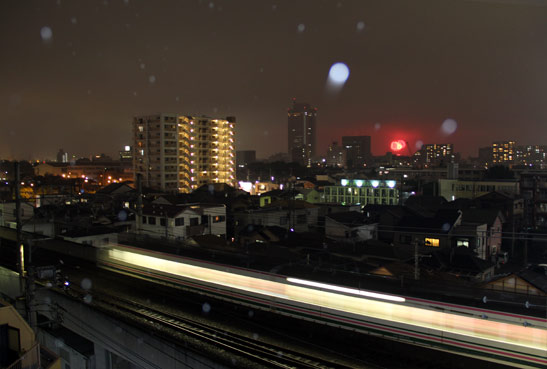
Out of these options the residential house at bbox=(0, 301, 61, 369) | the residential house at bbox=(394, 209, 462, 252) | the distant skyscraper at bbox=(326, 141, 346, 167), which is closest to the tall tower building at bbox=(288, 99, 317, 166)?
the distant skyscraper at bbox=(326, 141, 346, 167)

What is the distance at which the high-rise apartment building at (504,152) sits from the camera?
93125 millimetres

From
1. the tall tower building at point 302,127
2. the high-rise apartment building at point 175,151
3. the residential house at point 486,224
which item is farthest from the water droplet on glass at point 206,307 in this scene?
the tall tower building at point 302,127

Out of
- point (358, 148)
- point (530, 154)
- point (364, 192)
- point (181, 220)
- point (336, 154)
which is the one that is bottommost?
point (181, 220)

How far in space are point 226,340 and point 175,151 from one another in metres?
33.7

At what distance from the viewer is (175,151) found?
3775 centimetres

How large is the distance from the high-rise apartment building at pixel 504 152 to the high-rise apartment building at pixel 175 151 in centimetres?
7748

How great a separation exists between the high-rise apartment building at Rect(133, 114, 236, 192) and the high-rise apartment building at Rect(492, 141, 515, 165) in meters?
77.5

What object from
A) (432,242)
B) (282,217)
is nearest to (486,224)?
(432,242)

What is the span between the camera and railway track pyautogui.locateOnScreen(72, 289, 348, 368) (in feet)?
16.1

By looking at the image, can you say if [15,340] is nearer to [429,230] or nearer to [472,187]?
[429,230]

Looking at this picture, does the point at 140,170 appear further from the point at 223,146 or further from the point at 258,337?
the point at 258,337

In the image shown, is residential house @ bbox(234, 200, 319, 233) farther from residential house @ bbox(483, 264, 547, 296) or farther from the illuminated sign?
residential house @ bbox(483, 264, 547, 296)

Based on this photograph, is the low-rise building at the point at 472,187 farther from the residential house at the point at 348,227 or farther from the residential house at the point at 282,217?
the residential house at the point at 348,227

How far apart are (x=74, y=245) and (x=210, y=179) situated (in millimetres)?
30782
